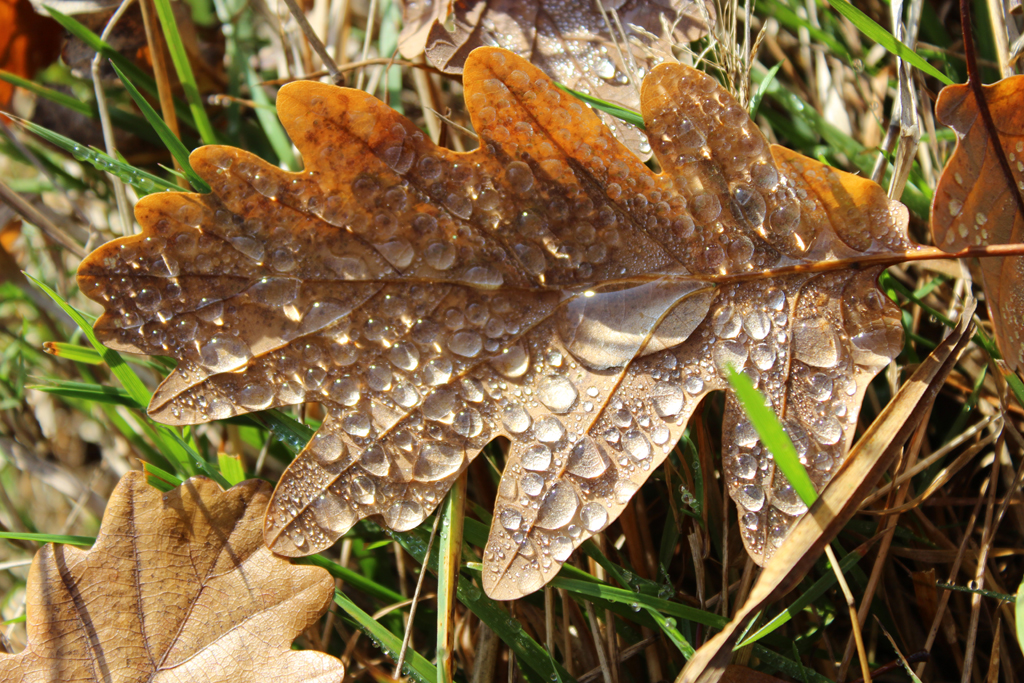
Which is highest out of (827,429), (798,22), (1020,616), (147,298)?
(798,22)

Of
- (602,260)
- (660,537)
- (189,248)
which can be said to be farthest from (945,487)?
(189,248)

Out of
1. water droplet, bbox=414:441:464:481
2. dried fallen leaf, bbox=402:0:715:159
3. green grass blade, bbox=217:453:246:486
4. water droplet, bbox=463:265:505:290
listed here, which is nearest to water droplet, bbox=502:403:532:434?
water droplet, bbox=414:441:464:481

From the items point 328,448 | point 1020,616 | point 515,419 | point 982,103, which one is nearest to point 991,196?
point 982,103

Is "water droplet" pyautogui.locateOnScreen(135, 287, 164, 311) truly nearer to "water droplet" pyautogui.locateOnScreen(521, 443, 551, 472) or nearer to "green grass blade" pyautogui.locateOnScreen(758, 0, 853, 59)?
"water droplet" pyautogui.locateOnScreen(521, 443, 551, 472)

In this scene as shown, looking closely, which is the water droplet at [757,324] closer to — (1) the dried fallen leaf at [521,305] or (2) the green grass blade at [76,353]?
(1) the dried fallen leaf at [521,305]

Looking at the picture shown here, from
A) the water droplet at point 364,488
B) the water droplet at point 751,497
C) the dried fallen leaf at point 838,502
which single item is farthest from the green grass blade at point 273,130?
the dried fallen leaf at point 838,502

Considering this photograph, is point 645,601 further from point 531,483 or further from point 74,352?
point 74,352
